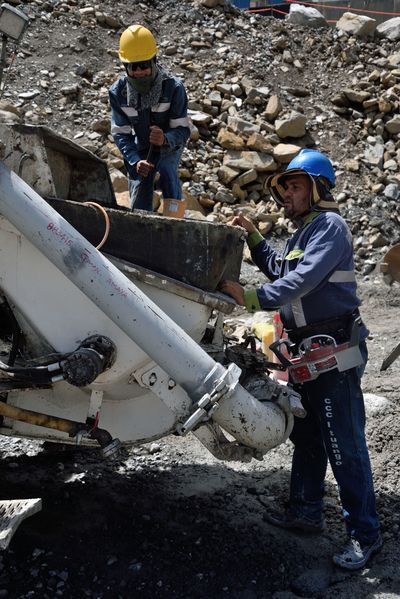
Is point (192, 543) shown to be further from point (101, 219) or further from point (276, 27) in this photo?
point (276, 27)

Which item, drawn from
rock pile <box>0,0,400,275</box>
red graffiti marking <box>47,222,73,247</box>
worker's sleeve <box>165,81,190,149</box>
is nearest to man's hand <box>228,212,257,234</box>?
red graffiti marking <box>47,222,73,247</box>

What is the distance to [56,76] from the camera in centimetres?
1018

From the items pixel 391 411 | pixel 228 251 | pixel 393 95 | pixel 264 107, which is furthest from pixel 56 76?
pixel 228 251

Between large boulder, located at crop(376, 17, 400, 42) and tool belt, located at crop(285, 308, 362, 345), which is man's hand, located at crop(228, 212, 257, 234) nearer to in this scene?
tool belt, located at crop(285, 308, 362, 345)

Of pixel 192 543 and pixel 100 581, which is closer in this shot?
pixel 100 581

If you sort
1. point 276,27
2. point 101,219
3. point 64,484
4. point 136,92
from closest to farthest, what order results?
point 101,219 < point 64,484 < point 136,92 < point 276,27

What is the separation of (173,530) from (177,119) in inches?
120

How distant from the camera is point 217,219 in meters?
8.62

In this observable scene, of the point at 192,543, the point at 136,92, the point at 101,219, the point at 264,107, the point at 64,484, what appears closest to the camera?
the point at 101,219

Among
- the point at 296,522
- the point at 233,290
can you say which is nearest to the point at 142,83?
the point at 233,290

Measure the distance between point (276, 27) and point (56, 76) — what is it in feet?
11.0

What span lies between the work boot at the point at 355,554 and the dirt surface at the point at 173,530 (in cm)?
4

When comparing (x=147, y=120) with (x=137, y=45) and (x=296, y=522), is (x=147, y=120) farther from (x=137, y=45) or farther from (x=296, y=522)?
(x=296, y=522)

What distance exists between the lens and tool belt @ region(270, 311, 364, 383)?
151 inches
